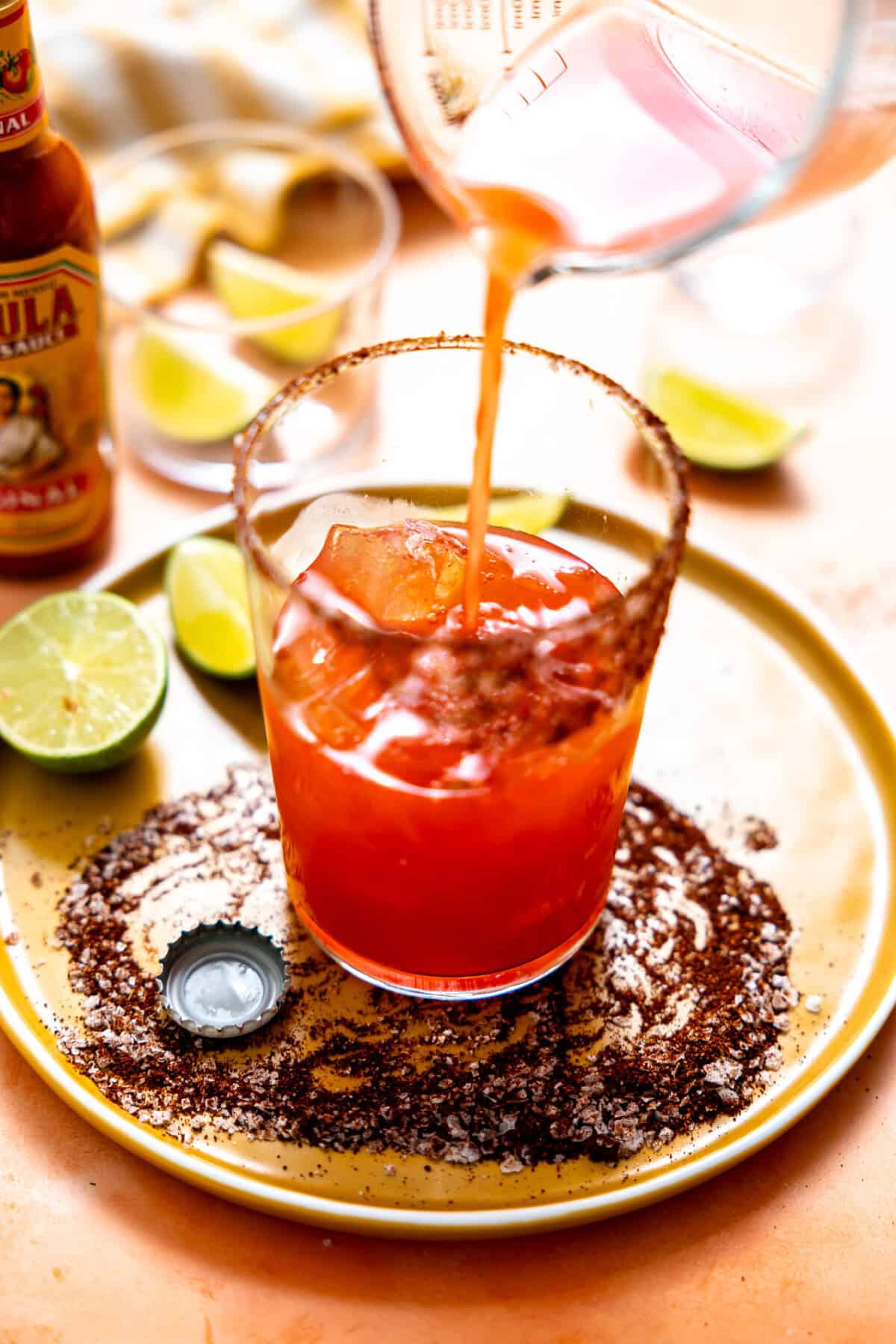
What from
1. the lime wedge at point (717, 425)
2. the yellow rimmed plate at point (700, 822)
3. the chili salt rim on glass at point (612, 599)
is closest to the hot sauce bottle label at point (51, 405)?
the yellow rimmed plate at point (700, 822)

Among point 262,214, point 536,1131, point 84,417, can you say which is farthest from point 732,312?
point 536,1131

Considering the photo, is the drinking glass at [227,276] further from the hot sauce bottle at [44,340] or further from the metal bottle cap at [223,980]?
the metal bottle cap at [223,980]

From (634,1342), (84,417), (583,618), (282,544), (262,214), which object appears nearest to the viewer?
(583,618)

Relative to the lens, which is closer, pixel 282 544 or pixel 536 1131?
pixel 536 1131

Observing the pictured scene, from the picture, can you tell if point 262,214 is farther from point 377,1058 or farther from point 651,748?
point 377,1058

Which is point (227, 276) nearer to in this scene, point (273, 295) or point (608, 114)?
point (273, 295)

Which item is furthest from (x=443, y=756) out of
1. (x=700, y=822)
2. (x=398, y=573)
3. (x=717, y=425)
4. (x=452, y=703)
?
(x=717, y=425)
